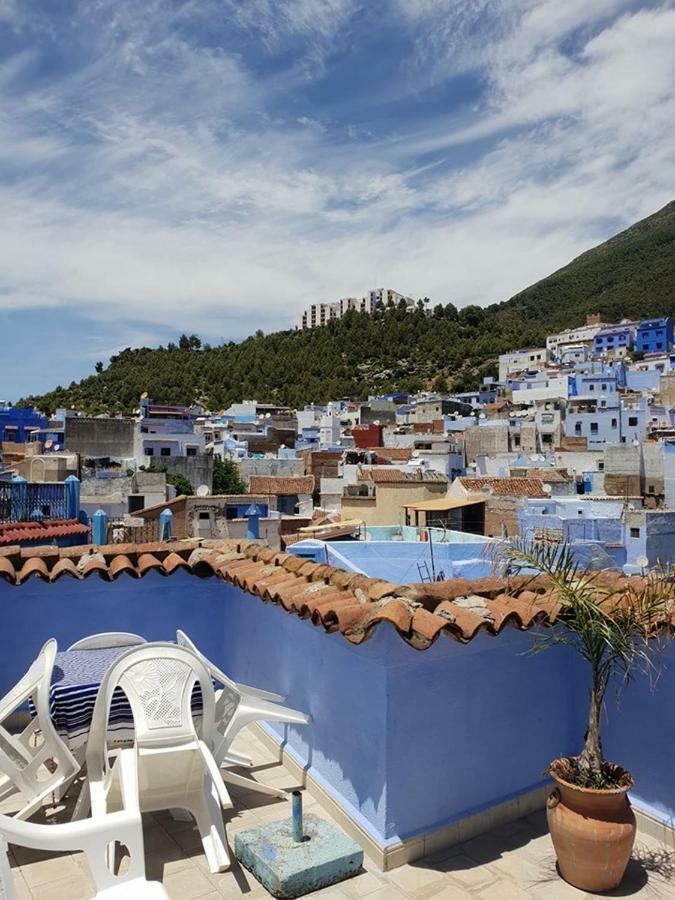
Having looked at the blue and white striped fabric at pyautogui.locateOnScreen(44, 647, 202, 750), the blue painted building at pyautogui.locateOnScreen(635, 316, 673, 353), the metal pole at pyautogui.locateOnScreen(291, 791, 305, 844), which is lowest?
the metal pole at pyautogui.locateOnScreen(291, 791, 305, 844)

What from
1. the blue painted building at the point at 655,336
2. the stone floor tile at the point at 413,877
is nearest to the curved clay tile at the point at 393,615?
the stone floor tile at the point at 413,877

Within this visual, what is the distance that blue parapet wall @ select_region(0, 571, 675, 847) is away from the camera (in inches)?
156

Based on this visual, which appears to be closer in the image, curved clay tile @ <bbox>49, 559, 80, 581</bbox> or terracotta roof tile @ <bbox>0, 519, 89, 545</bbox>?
curved clay tile @ <bbox>49, 559, 80, 581</bbox>

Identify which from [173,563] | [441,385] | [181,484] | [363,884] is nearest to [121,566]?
[173,563]

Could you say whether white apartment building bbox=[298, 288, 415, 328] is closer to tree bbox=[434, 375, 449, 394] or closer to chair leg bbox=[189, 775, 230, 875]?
tree bbox=[434, 375, 449, 394]

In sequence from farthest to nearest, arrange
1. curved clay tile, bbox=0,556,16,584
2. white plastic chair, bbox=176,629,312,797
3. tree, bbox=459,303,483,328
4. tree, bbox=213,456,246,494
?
tree, bbox=459,303,483,328 → tree, bbox=213,456,246,494 → curved clay tile, bbox=0,556,16,584 → white plastic chair, bbox=176,629,312,797

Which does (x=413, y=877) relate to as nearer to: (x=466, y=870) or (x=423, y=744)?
(x=466, y=870)

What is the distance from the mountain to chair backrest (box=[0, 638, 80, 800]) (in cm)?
6713

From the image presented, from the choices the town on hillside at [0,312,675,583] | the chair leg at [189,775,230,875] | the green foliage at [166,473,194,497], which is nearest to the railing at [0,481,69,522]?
the town on hillside at [0,312,675,583]

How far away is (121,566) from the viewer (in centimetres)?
572

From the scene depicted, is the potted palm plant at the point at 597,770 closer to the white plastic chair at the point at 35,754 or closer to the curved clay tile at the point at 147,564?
the white plastic chair at the point at 35,754

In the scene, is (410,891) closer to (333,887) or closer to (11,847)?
(333,887)

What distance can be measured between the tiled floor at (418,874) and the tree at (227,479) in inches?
1284

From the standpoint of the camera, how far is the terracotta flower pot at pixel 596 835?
11.8 ft
